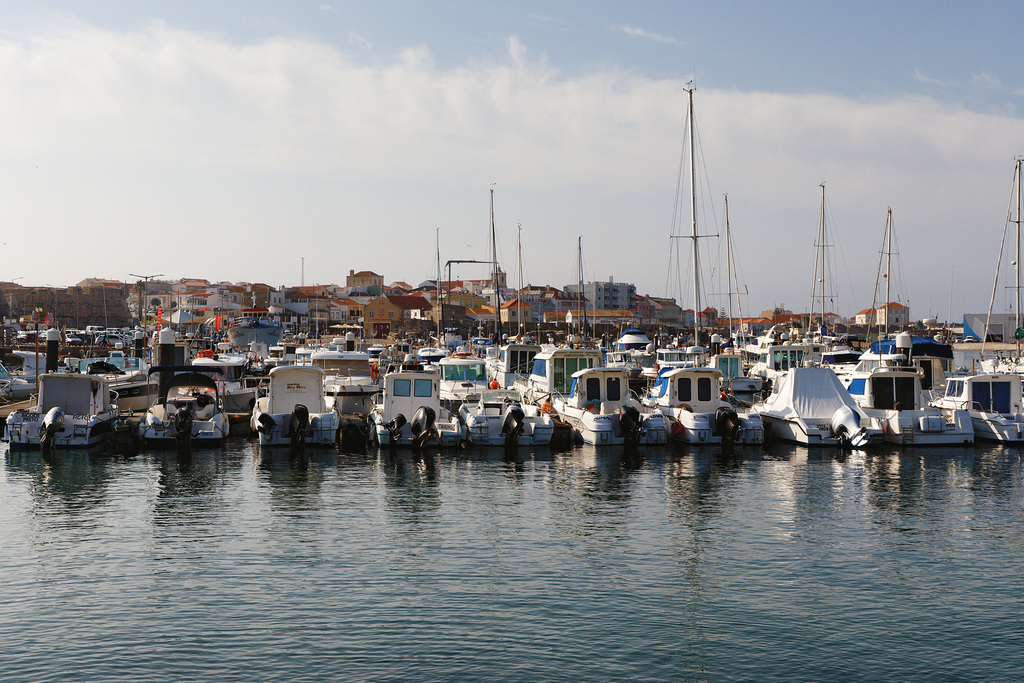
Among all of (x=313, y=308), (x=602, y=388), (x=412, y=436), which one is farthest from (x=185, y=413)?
(x=313, y=308)

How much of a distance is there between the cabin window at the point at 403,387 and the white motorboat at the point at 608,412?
263 inches

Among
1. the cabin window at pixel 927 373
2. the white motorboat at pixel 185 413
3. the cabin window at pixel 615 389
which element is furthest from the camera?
the cabin window at pixel 927 373

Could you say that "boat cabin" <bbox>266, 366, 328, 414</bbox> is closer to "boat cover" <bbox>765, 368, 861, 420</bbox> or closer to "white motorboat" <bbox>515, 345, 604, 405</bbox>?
"white motorboat" <bbox>515, 345, 604, 405</bbox>

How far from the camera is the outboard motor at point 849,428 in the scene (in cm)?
3189

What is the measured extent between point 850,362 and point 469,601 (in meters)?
52.6

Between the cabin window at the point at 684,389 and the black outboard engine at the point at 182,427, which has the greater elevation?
the cabin window at the point at 684,389

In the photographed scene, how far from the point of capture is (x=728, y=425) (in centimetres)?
3378

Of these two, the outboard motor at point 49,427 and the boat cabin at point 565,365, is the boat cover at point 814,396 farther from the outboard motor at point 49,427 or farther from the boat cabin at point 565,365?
the outboard motor at point 49,427

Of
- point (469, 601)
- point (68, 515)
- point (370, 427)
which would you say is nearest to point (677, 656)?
point (469, 601)

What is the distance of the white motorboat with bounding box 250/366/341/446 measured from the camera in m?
Result: 32.3

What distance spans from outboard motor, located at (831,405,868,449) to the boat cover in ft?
2.31

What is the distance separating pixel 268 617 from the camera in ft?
47.9

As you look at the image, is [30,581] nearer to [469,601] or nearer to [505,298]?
[469,601]

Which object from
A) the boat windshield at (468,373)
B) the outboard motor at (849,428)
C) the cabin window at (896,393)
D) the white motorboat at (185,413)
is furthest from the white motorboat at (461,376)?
the cabin window at (896,393)
